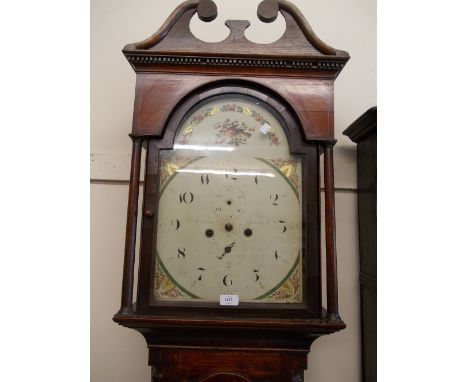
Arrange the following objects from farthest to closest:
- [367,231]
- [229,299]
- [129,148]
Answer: [129,148] → [367,231] → [229,299]

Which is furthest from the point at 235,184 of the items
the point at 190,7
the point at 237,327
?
the point at 190,7

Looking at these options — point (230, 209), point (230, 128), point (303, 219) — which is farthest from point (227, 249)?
point (230, 128)

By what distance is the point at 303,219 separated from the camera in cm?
93

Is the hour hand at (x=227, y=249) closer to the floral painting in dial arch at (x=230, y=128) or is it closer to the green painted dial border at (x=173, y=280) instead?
the green painted dial border at (x=173, y=280)

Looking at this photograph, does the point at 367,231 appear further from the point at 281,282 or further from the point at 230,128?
the point at 230,128

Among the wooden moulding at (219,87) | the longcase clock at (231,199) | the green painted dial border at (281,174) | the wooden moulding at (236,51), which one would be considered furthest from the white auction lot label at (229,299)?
the wooden moulding at (236,51)

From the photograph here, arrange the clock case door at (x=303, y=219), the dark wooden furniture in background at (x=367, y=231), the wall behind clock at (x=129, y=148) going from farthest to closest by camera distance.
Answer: the wall behind clock at (x=129, y=148), the dark wooden furniture in background at (x=367, y=231), the clock case door at (x=303, y=219)

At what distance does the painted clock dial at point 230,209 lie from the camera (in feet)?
2.99

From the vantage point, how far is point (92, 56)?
138 centimetres

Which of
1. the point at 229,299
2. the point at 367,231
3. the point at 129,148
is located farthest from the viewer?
the point at 129,148

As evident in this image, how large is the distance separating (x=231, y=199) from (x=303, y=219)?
0.19m

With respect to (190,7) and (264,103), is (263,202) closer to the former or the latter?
(264,103)

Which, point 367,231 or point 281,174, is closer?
point 281,174

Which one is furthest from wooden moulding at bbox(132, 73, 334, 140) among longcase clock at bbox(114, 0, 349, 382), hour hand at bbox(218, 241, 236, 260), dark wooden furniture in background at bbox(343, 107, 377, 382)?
hour hand at bbox(218, 241, 236, 260)
